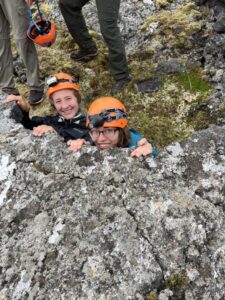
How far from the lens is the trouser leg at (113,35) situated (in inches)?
258

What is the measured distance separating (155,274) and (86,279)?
0.60m

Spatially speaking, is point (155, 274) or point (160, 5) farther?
point (160, 5)

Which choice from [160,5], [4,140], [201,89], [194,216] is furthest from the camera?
[160,5]

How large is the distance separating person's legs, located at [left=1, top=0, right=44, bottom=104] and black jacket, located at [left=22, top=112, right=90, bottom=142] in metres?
1.54

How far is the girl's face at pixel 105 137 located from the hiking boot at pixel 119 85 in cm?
262

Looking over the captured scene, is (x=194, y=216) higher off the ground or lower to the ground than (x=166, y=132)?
higher

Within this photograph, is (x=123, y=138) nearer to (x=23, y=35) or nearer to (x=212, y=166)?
(x=212, y=166)

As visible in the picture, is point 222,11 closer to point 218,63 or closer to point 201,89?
point 218,63

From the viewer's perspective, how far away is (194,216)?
3.62m

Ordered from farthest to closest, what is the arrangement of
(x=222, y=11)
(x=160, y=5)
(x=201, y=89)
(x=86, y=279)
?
(x=160, y=5) → (x=222, y=11) → (x=201, y=89) → (x=86, y=279)

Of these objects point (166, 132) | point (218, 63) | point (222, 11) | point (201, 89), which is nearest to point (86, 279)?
point (166, 132)

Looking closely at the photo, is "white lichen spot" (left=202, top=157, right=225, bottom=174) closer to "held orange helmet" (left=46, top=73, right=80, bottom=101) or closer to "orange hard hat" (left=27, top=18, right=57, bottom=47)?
"held orange helmet" (left=46, top=73, right=80, bottom=101)

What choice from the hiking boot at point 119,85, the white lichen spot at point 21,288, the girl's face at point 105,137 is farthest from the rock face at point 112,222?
the hiking boot at point 119,85

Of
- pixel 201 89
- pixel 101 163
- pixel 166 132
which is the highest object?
pixel 101 163
